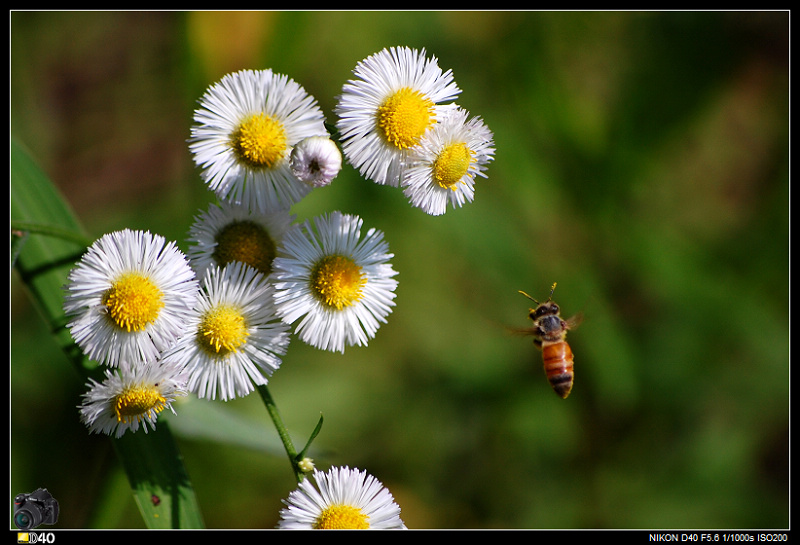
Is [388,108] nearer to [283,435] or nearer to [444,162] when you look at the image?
[444,162]

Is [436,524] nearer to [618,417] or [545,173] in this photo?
[618,417]

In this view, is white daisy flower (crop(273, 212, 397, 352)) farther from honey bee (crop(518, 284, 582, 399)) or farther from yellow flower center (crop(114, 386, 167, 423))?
honey bee (crop(518, 284, 582, 399))

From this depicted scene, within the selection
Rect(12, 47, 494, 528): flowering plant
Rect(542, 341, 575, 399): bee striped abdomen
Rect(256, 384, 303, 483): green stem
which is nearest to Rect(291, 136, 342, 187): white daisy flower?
Rect(12, 47, 494, 528): flowering plant

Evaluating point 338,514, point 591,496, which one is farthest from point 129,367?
point 591,496

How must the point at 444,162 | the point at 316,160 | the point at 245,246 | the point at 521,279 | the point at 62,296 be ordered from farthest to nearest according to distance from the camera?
1. the point at 521,279
2. the point at 62,296
3. the point at 245,246
4. the point at 444,162
5. the point at 316,160

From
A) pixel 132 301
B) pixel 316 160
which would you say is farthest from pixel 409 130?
pixel 132 301

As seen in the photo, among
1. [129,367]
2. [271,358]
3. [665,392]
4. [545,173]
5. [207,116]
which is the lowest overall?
[129,367]

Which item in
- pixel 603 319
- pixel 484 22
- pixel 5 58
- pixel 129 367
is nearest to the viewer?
pixel 129 367
